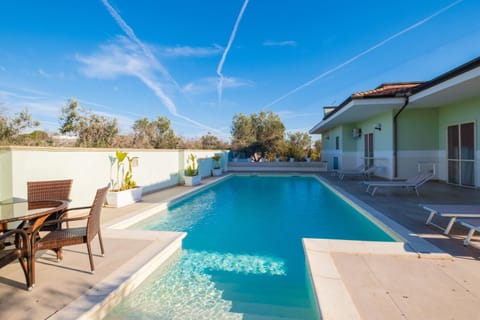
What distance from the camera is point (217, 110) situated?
27.3m

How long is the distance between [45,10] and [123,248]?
1189cm

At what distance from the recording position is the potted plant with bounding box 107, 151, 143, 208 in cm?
651

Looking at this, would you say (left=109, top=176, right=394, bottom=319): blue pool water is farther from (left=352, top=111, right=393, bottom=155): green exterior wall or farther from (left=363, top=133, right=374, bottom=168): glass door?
(left=363, top=133, right=374, bottom=168): glass door

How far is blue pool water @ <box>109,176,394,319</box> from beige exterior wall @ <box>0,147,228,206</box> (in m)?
2.04

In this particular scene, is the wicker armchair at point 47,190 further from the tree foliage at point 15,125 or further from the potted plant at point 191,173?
the tree foliage at point 15,125

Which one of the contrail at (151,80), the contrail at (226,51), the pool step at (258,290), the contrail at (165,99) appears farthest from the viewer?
the contrail at (165,99)

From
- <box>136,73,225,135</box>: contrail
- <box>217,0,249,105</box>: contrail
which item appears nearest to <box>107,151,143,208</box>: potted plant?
<box>217,0,249,105</box>: contrail

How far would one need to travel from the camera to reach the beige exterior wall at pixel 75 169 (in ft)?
14.5

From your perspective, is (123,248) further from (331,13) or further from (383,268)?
(331,13)

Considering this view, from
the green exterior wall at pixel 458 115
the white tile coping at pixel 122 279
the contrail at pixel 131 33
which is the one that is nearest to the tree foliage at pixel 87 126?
the contrail at pixel 131 33

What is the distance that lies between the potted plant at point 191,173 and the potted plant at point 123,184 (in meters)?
3.00

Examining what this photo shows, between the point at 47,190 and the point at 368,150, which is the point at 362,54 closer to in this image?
the point at 368,150

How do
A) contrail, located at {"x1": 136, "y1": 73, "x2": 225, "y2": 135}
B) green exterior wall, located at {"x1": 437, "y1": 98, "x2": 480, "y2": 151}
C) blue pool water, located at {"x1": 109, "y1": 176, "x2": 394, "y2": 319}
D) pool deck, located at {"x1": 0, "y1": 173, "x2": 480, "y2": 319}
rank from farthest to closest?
contrail, located at {"x1": 136, "y1": 73, "x2": 225, "y2": 135} < green exterior wall, located at {"x1": 437, "y1": 98, "x2": 480, "y2": 151} < blue pool water, located at {"x1": 109, "y1": 176, "x2": 394, "y2": 319} < pool deck, located at {"x1": 0, "y1": 173, "x2": 480, "y2": 319}

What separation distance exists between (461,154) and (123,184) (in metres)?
12.0
